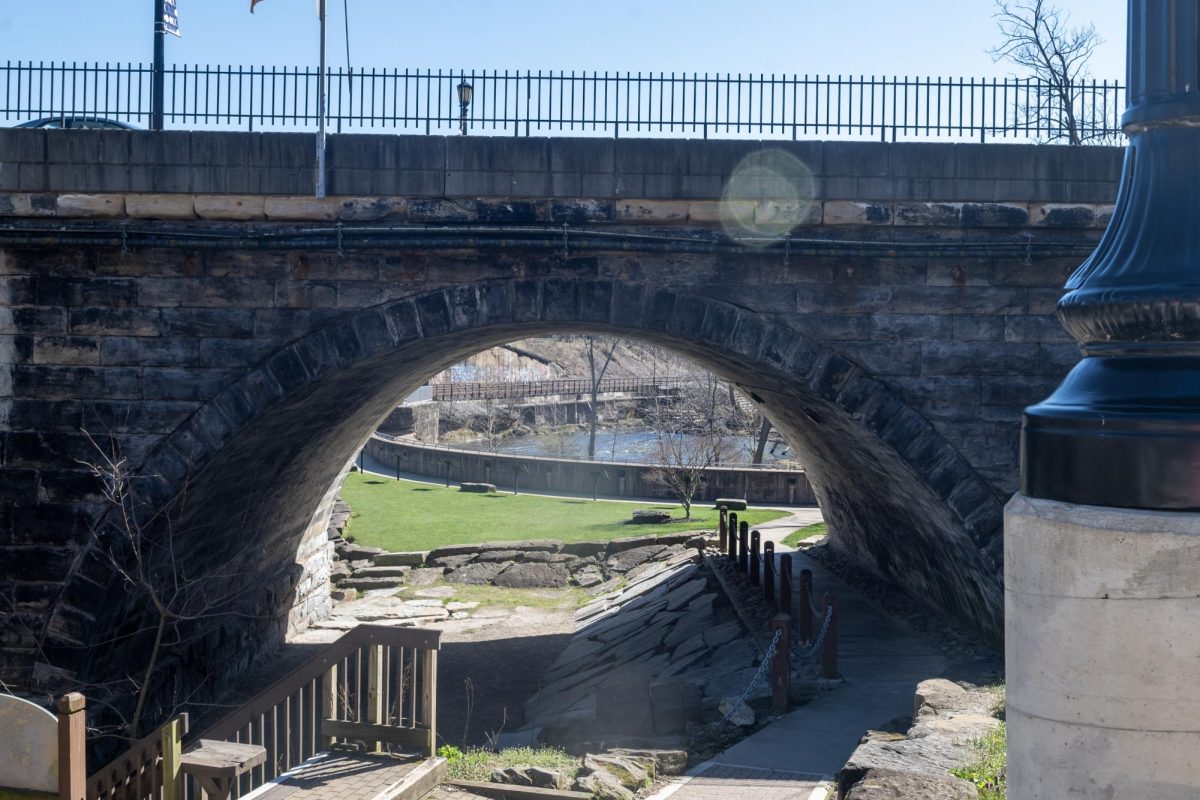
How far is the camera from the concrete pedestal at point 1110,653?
2039 millimetres

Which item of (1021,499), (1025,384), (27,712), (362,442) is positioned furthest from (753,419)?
(1021,499)

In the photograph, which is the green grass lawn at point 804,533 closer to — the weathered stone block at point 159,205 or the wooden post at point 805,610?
the wooden post at point 805,610

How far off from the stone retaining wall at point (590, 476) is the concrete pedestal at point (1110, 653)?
2280 centimetres

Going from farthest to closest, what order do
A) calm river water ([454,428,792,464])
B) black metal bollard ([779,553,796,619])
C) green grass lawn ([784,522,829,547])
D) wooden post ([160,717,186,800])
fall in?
calm river water ([454,428,792,464])
green grass lawn ([784,522,829,547])
black metal bollard ([779,553,796,619])
wooden post ([160,717,186,800])

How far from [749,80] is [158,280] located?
575 centimetres

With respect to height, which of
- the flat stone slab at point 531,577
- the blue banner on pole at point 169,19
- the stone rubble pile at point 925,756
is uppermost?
the blue banner on pole at point 169,19

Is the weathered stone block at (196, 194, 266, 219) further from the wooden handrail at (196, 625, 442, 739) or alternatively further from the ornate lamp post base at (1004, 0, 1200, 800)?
the ornate lamp post base at (1004, 0, 1200, 800)

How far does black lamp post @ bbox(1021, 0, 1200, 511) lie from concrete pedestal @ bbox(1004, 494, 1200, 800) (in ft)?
0.26

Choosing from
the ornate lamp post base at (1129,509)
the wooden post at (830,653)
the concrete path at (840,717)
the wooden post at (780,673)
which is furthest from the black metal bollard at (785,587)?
the ornate lamp post base at (1129,509)

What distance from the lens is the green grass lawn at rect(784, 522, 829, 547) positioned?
20594mm

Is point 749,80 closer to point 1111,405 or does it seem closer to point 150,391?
point 150,391

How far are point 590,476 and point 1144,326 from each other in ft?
88.7

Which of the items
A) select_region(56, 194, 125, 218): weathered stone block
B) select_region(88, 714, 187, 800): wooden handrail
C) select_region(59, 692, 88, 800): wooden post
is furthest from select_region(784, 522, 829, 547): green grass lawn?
select_region(59, 692, 88, 800): wooden post

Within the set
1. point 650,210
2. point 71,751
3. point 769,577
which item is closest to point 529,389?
point 769,577
